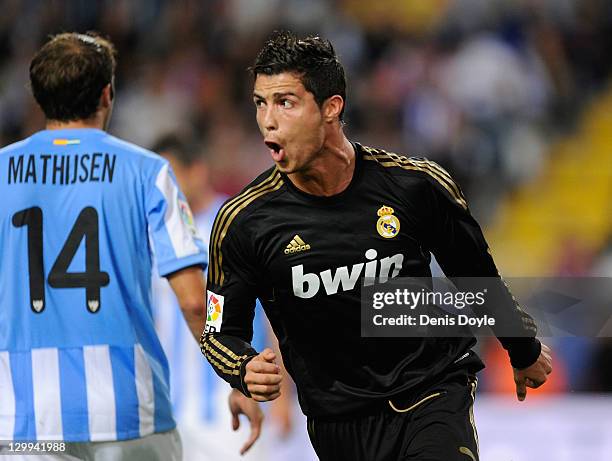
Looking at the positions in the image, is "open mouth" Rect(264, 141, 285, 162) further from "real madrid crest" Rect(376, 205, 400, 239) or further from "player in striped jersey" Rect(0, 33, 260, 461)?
"player in striped jersey" Rect(0, 33, 260, 461)

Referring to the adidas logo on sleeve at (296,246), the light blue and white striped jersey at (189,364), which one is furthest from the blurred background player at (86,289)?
the light blue and white striped jersey at (189,364)

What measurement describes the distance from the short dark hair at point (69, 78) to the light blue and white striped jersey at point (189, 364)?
6.95 feet

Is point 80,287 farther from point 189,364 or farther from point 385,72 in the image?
point 385,72

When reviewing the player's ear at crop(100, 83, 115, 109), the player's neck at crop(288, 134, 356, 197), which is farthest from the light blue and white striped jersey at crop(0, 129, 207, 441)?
the player's neck at crop(288, 134, 356, 197)

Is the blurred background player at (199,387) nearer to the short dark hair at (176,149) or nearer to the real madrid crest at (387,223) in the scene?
the short dark hair at (176,149)

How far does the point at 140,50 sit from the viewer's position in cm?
1135

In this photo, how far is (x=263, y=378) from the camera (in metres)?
3.36

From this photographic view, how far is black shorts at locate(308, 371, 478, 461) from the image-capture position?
3.65 m

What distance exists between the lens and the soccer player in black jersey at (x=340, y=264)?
3760mm

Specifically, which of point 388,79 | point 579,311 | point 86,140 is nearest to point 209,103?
point 388,79

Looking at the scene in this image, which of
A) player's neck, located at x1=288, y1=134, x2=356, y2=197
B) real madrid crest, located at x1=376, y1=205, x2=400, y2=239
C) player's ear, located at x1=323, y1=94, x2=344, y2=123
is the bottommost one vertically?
real madrid crest, located at x1=376, y1=205, x2=400, y2=239

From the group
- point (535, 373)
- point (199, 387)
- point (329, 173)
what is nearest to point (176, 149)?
point (199, 387)

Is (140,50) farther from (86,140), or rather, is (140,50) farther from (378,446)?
(378,446)

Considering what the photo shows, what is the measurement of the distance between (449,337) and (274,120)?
1054mm
